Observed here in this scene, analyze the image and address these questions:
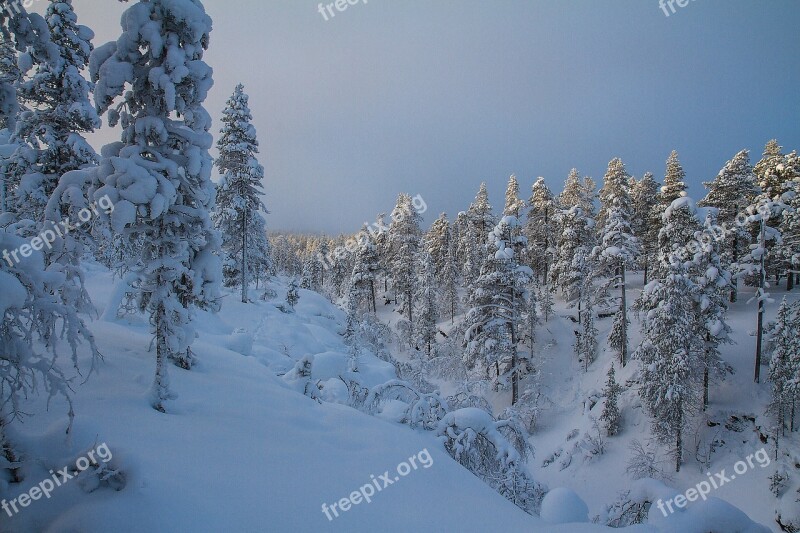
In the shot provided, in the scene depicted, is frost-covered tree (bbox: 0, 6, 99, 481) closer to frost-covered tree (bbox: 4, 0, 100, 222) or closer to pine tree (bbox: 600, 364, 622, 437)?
frost-covered tree (bbox: 4, 0, 100, 222)

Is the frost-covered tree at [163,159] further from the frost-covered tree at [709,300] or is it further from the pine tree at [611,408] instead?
the frost-covered tree at [709,300]

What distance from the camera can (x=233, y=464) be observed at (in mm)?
5535

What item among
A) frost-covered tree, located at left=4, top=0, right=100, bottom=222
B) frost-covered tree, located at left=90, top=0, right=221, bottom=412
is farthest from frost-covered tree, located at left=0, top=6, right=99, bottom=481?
frost-covered tree, located at left=4, top=0, right=100, bottom=222

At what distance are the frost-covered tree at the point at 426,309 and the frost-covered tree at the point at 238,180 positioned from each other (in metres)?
18.6

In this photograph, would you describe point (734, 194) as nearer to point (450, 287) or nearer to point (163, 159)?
point (450, 287)

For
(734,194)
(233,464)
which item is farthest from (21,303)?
(734,194)

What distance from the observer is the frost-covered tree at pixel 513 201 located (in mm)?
47375

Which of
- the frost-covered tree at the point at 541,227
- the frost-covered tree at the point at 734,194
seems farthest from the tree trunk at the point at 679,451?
the frost-covered tree at the point at 541,227

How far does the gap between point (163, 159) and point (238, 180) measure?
66.9 ft

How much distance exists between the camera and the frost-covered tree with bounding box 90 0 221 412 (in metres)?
6.36

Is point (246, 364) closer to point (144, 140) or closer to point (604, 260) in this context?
point (144, 140)

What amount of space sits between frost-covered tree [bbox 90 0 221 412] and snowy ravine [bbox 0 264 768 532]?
44.0 inches

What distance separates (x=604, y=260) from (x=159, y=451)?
32.3m

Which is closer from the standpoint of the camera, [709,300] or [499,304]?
[709,300]
